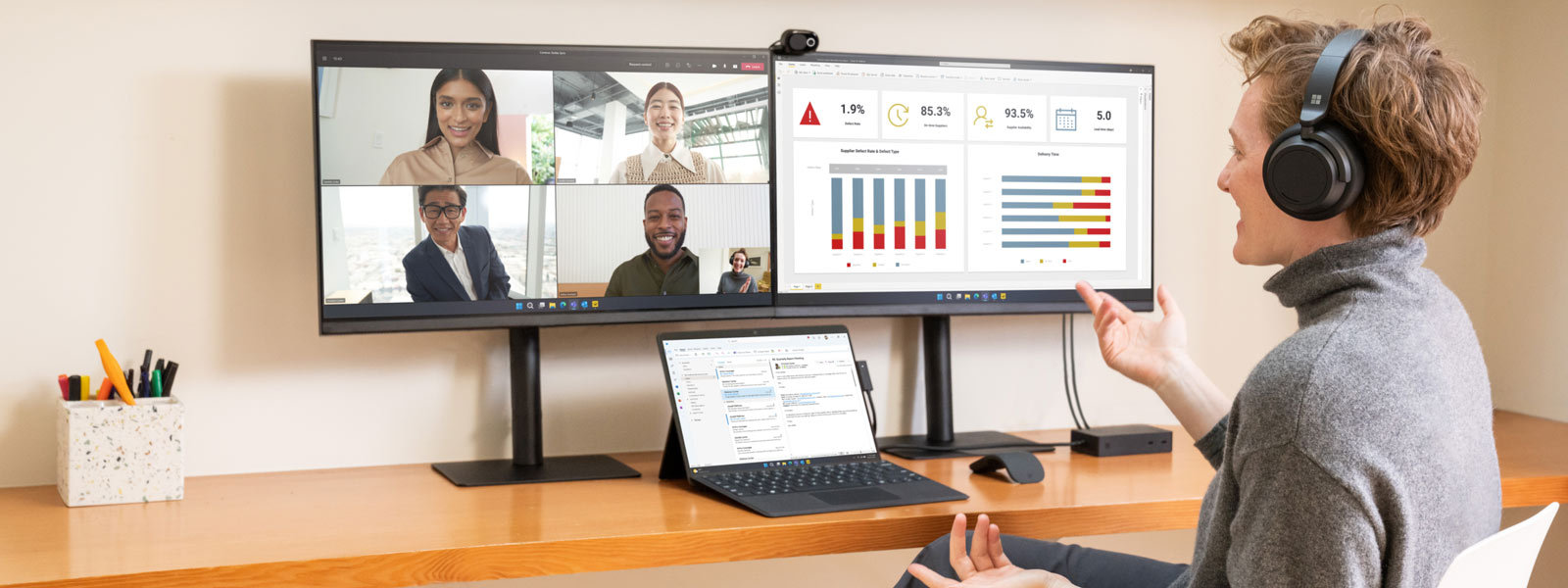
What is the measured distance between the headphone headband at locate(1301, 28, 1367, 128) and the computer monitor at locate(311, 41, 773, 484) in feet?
3.00

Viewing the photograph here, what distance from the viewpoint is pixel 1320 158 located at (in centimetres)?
103

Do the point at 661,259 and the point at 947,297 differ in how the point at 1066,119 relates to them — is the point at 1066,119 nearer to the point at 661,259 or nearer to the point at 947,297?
the point at 947,297

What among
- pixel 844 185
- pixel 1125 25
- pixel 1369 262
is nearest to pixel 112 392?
pixel 844 185

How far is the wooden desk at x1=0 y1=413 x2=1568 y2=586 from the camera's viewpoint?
127 centimetres

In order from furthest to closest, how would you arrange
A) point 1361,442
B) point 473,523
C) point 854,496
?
point 854,496, point 473,523, point 1361,442

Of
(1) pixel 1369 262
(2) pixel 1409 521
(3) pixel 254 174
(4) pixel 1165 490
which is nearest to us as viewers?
(2) pixel 1409 521

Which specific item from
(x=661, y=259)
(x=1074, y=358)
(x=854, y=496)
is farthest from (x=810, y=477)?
(x=1074, y=358)

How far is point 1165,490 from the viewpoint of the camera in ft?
5.37

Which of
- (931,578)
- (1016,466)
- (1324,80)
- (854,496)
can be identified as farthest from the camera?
(1016,466)

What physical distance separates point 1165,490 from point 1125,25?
0.91 metres

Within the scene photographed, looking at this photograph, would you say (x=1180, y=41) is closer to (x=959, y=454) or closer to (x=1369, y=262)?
(x=959, y=454)

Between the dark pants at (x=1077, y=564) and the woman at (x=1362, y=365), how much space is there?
247mm

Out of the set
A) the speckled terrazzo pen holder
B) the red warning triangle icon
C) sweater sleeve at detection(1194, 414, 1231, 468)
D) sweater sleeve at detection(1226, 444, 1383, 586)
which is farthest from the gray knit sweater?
the speckled terrazzo pen holder

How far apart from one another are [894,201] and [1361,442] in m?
1.02
